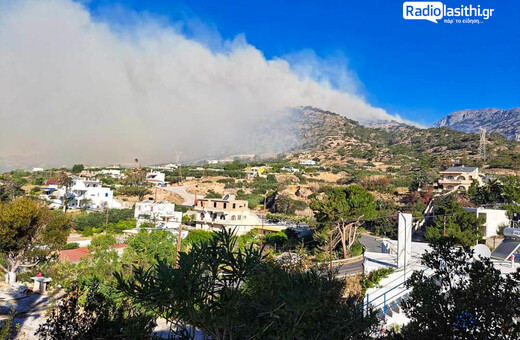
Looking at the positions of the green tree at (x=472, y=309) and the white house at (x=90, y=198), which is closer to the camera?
the green tree at (x=472, y=309)

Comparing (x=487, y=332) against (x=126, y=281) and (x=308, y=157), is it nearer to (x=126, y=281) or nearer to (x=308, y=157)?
(x=126, y=281)

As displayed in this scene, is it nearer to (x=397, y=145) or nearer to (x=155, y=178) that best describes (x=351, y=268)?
(x=155, y=178)

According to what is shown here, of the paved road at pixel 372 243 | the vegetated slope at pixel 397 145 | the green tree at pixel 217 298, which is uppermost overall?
the vegetated slope at pixel 397 145

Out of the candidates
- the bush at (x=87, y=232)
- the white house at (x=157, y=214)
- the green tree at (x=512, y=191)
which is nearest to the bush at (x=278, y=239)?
the white house at (x=157, y=214)

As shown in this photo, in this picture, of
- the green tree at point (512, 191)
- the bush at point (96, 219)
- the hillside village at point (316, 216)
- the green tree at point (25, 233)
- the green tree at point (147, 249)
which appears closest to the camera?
the hillside village at point (316, 216)

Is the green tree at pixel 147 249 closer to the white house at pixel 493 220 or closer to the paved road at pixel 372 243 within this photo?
the paved road at pixel 372 243

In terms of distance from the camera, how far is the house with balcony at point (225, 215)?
113ft

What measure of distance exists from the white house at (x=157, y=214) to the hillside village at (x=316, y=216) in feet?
0.41

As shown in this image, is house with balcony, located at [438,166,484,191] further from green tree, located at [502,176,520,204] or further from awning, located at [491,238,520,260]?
awning, located at [491,238,520,260]

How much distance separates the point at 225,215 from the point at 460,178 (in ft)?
101

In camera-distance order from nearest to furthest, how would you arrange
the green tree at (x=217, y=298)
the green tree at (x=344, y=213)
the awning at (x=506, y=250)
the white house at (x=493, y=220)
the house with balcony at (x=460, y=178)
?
the green tree at (x=217, y=298) → the awning at (x=506, y=250) → the green tree at (x=344, y=213) → the white house at (x=493, y=220) → the house with balcony at (x=460, y=178)

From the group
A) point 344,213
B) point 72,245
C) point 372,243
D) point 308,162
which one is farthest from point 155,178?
point 344,213

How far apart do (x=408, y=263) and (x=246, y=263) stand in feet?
47.8

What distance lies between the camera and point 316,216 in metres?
26.2
